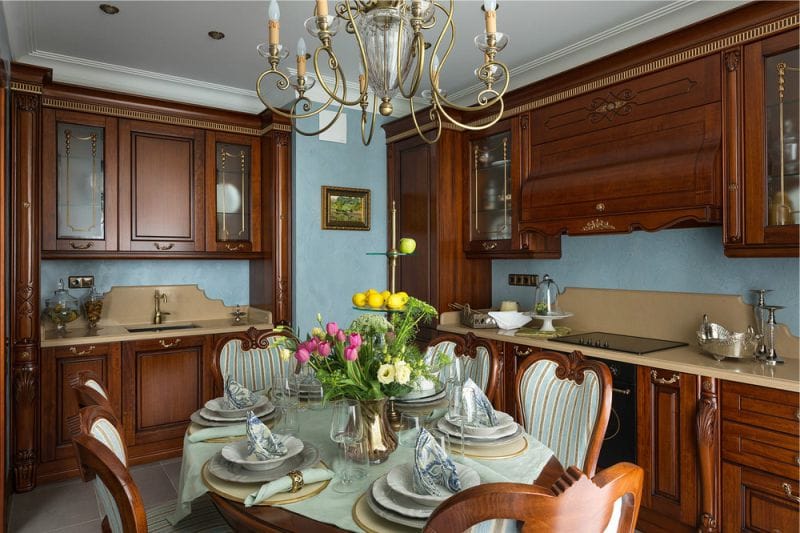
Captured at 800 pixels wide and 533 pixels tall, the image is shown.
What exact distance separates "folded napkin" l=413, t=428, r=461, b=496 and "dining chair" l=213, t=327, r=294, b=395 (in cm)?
140

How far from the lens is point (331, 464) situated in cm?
146

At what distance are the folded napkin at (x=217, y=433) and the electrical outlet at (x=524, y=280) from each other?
245cm

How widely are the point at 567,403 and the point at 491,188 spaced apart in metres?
1.96

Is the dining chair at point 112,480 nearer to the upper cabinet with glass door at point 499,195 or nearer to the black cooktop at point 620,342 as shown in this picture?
the black cooktop at point 620,342

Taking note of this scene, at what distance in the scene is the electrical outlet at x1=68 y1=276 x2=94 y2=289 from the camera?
140 inches

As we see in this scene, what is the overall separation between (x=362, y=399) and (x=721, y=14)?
7.69 feet

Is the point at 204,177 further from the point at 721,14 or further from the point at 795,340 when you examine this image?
the point at 795,340

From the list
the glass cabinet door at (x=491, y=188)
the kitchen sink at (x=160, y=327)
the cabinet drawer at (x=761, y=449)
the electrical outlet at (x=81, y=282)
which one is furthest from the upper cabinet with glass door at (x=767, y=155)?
the electrical outlet at (x=81, y=282)

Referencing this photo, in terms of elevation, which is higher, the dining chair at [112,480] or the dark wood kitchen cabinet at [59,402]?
the dining chair at [112,480]

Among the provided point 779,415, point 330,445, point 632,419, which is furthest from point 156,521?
point 779,415

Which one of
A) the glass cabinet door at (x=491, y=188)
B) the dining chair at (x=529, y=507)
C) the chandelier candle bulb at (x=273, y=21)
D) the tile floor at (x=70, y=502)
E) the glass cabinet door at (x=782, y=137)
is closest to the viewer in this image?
the dining chair at (x=529, y=507)

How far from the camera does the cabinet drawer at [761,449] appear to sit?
1982 millimetres

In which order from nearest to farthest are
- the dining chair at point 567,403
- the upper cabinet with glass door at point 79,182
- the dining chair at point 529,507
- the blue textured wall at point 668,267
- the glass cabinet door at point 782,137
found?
1. the dining chair at point 529,507
2. the dining chair at point 567,403
3. the glass cabinet door at point 782,137
4. the blue textured wall at point 668,267
5. the upper cabinet with glass door at point 79,182

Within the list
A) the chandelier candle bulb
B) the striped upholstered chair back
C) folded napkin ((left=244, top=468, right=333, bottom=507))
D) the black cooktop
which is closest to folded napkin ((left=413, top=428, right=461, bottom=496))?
folded napkin ((left=244, top=468, right=333, bottom=507))
